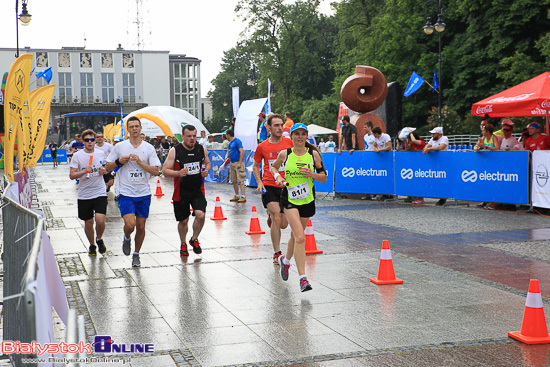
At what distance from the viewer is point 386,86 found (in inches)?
883

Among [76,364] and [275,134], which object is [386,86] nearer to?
[275,134]

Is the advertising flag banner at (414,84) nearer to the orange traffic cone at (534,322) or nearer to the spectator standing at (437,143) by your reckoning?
the spectator standing at (437,143)

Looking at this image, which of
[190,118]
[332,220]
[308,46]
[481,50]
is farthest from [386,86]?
[308,46]

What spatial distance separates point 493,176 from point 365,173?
409 cm

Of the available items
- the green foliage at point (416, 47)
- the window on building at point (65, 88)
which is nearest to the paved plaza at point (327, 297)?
the green foliage at point (416, 47)

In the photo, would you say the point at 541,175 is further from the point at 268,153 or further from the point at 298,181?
the point at 298,181

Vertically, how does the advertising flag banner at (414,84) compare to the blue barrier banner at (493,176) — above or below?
above

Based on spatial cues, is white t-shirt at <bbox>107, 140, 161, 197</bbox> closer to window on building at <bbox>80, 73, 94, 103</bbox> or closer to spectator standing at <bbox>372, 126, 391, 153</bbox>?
spectator standing at <bbox>372, 126, 391, 153</bbox>

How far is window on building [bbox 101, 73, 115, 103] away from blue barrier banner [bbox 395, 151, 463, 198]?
8316 centimetres

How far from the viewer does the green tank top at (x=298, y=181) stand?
7555 millimetres

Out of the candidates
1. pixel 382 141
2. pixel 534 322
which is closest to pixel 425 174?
pixel 382 141

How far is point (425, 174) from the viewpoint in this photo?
16.3 metres

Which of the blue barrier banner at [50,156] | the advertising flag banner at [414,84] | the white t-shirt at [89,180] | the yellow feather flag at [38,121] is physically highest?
the advertising flag banner at [414,84]

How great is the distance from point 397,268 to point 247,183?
1584 centimetres
